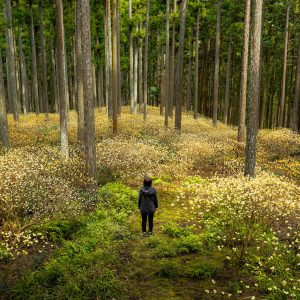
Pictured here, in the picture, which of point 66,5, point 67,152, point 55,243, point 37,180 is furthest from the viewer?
point 66,5

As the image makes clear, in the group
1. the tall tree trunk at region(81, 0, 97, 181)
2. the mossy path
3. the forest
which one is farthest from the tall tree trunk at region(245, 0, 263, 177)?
the tall tree trunk at region(81, 0, 97, 181)

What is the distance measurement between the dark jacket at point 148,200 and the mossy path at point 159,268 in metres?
0.73

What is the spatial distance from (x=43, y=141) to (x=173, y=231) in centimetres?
1321

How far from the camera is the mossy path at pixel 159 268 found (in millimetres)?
5820

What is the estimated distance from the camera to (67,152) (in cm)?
1508

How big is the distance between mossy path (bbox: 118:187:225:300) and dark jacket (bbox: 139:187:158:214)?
734 mm

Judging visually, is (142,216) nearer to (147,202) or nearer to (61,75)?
(147,202)

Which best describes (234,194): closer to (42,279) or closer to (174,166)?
(42,279)

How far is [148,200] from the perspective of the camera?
27.7ft

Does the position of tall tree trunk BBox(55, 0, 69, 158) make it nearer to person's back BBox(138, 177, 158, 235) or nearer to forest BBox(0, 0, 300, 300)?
forest BBox(0, 0, 300, 300)

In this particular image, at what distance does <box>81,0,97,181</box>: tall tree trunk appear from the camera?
1035cm

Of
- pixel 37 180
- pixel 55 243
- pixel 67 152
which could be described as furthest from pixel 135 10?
pixel 55 243

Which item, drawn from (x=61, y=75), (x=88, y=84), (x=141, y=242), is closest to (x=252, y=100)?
(x=88, y=84)

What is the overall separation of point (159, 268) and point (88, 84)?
6.91 metres
